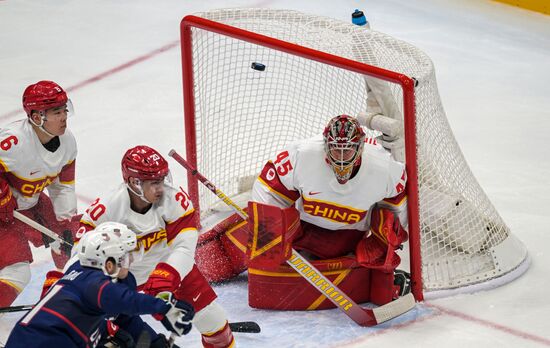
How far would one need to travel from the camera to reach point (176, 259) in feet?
12.5

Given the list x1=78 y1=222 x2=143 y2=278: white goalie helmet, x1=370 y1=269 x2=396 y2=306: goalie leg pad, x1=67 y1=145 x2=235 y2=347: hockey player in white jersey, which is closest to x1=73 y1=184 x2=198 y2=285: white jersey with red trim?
x1=67 y1=145 x2=235 y2=347: hockey player in white jersey

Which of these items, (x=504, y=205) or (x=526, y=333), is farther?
(x=504, y=205)

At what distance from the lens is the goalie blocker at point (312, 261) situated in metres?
4.27

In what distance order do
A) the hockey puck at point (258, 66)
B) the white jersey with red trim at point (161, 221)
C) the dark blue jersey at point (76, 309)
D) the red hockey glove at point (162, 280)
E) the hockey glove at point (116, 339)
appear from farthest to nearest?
1. the hockey puck at point (258, 66)
2. the white jersey with red trim at point (161, 221)
3. the red hockey glove at point (162, 280)
4. the hockey glove at point (116, 339)
5. the dark blue jersey at point (76, 309)

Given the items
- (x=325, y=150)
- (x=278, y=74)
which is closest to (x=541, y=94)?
(x=278, y=74)

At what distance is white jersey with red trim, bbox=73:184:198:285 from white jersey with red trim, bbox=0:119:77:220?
21.6 inches

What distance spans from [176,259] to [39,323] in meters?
0.63

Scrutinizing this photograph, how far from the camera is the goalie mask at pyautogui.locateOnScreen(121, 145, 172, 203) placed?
3.75 m

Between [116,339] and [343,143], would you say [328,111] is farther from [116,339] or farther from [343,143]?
[116,339]

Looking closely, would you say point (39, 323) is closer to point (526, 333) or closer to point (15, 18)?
point (526, 333)

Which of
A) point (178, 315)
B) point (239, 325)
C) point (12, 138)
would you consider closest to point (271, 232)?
point (239, 325)

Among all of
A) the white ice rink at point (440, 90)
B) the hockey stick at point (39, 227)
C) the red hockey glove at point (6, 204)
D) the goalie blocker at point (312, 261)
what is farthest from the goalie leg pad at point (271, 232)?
the red hockey glove at point (6, 204)

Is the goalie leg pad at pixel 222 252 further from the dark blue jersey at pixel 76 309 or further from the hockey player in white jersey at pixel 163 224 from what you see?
the dark blue jersey at pixel 76 309

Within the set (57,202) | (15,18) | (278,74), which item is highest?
(278,74)
